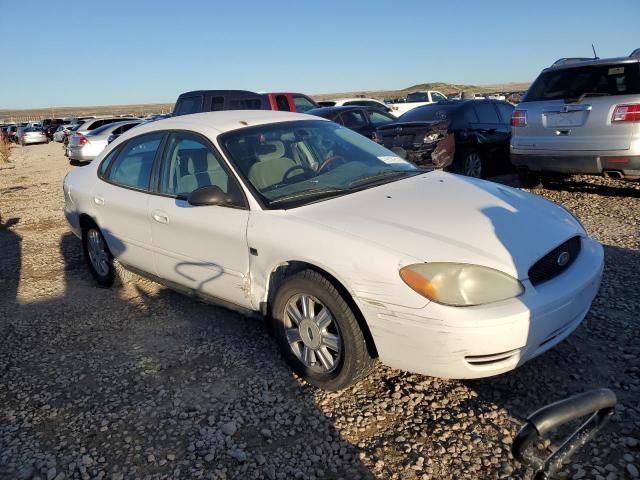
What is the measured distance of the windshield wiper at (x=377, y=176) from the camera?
352 centimetres

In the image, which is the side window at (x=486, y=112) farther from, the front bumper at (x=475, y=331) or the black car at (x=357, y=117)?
the front bumper at (x=475, y=331)

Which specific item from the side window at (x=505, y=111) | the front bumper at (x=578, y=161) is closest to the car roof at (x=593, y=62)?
the front bumper at (x=578, y=161)

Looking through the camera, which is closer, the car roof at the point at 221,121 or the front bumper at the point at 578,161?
the car roof at the point at 221,121

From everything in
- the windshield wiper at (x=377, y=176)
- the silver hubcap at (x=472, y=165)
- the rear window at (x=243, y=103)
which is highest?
the rear window at (x=243, y=103)

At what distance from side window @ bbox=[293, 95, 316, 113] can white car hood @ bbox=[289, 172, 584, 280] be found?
11.3 meters

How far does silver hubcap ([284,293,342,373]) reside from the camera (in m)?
2.87

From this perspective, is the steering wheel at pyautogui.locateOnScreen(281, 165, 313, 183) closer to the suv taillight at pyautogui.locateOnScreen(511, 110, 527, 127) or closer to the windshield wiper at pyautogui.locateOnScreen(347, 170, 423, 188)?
the windshield wiper at pyautogui.locateOnScreen(347, 170, 423, 188)

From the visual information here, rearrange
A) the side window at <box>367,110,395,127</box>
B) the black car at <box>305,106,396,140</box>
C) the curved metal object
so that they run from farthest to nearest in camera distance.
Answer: the side window at <box>367,110,395,127</box>
the black car at <box>305,106,396,140</box>
the curved metal object

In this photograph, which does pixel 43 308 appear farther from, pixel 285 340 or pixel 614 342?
pixel 614 342

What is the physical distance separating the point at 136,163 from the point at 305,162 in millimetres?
1568

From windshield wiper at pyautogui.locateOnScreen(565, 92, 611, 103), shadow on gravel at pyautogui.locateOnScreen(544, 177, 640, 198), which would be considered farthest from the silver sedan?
windshield wiper at pyautogui.locateOnScreen(565, 92, 611, 103)

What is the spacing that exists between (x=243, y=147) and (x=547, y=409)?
274cm

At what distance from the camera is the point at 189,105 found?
40.5ft

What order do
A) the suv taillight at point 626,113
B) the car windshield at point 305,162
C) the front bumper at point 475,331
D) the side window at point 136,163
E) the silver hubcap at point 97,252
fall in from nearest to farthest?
1. the front bumper at point 475,331
2. the car windshield at point 305,162
3. the side window at point 136,163
4. the silver hubcap at point 97,252
5. the suv taillight at point 626,113
